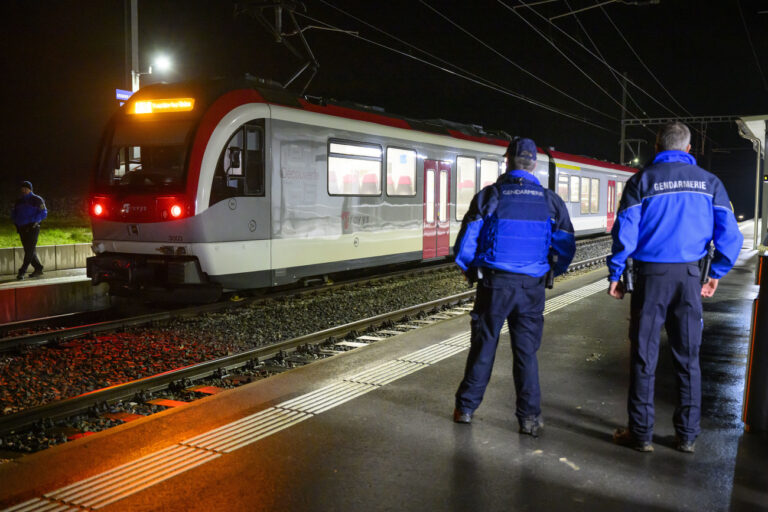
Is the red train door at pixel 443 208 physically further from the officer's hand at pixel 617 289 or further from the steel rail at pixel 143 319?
the officer's hand at pixel 617 289

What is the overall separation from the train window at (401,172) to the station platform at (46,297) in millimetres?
5383

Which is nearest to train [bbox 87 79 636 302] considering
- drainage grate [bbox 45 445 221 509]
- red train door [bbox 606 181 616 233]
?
drainage grate [bbox 45 445 221 509]

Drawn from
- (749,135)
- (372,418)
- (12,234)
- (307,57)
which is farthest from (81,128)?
(372,418)

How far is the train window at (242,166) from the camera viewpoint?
9.19 meters

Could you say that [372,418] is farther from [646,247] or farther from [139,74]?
[139,74]

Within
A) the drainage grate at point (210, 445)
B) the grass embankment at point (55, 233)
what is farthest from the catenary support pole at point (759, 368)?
the grass embankment at point (55, 233)

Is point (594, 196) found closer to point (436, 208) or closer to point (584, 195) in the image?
point (584, 195)

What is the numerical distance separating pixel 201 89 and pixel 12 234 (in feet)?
34.4

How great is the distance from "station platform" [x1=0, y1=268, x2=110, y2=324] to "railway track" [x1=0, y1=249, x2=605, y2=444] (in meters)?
3.25

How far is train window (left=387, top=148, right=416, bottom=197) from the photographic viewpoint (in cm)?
1263

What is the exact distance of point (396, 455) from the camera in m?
4.06

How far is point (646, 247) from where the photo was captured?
4.05 metres

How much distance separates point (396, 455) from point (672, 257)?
1973 millimetres

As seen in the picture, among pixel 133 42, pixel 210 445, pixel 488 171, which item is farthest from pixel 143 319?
pixel 488 171
